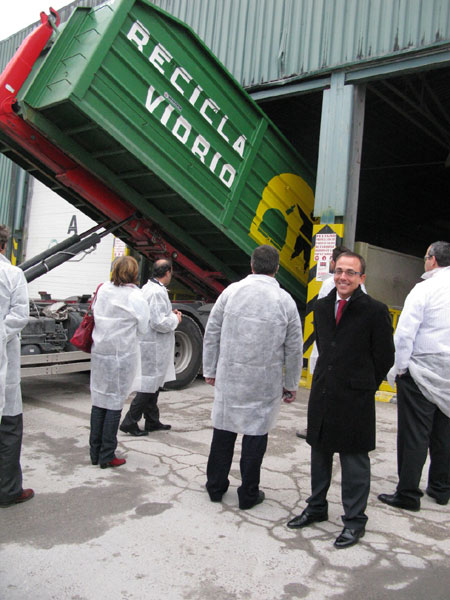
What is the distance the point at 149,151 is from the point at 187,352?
107 inches

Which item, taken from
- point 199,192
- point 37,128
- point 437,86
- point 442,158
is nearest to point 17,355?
point 37,128

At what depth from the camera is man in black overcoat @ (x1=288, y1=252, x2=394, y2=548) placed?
9.03ft

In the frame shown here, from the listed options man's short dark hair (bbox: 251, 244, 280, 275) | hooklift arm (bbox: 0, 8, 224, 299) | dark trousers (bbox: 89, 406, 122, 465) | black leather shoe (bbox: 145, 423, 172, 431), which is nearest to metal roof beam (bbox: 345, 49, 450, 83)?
hooklift arm (bbox: 0, 8, 224, 299)

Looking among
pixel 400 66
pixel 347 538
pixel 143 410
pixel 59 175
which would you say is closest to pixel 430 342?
pixel 347 538

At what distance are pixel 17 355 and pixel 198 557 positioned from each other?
158 centimetres

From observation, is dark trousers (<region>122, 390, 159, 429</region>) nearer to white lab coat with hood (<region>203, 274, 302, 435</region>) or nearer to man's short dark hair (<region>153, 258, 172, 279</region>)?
man's short dark hair (<region>153, 258, 172, 279</region>)

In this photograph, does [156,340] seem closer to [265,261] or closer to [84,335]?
[84,335]

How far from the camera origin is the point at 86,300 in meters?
7.02

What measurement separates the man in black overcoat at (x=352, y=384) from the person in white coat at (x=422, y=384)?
2.08ft

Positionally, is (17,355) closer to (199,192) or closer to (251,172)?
(199,192)

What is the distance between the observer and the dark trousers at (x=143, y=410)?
443cm

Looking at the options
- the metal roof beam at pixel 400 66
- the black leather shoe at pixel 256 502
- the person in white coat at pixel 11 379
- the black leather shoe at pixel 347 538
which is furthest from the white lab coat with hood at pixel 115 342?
the metal roof beam at pixel 400 66

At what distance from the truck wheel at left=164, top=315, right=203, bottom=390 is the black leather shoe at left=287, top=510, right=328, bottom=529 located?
12.6 feet

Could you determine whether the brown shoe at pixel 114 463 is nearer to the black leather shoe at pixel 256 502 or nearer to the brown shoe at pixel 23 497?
the brown shoe at pixel 23 497
